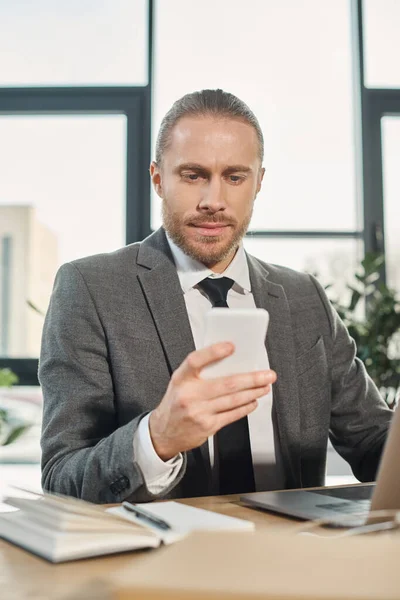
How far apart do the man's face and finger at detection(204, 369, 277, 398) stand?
672 mm

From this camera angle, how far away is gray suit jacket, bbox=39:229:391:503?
1.26m

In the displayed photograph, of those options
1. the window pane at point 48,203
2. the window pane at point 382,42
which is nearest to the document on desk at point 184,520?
the window pane at point 48,203

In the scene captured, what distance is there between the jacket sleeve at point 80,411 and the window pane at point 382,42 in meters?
2.41

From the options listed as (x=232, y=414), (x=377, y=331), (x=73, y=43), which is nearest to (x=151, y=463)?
(x=232, y=414)

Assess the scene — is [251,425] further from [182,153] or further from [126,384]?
[182,153]

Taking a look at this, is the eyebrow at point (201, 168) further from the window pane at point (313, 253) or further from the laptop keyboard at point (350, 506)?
the window pane at point (313, 253)

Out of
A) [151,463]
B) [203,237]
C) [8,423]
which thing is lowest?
[8,423]

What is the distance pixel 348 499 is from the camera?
1.05 metres

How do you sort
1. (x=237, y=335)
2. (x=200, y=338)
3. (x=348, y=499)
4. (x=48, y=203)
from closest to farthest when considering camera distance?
(x=237, y=335), (x=348, y=499), (x=200, y=338), (x=48, y=203)

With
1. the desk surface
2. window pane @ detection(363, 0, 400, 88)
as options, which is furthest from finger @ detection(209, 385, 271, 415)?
window pane @ detection(363, 0, 400, 88)

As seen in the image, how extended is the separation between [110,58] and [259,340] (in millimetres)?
2796

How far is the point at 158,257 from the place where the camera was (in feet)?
5.14

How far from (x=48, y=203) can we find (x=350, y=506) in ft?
8.29

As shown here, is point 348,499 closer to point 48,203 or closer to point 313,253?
point 313,253
